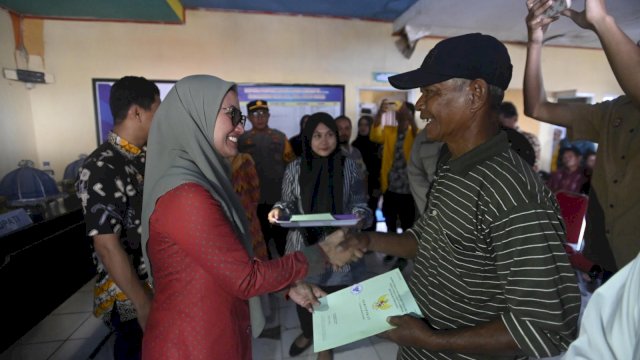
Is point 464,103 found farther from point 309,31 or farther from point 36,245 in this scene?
point 309,31

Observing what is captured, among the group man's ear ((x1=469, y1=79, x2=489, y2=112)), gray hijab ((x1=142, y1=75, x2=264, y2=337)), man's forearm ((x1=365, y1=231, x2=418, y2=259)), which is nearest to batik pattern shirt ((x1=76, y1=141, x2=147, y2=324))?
gray hijab ((x1=142, y1=75, x2=264, y2=337))

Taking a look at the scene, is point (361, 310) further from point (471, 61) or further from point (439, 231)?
point (471, 61)

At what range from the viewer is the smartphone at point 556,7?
1.11m

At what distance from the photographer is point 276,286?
957 mm

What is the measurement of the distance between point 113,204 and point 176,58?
372cm

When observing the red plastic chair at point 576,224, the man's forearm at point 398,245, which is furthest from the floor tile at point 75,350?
the red plastic chair at point 576,224

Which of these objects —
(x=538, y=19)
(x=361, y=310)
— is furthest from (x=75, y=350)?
(x=538, y=19)

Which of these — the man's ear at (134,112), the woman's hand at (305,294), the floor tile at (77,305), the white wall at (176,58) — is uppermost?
the white wall at (176,58)

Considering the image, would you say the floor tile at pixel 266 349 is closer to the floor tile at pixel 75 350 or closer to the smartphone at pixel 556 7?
the floor tile at pixel 75 350

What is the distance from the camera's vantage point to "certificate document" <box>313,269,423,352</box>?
82cm

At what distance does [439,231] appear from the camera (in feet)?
3.02

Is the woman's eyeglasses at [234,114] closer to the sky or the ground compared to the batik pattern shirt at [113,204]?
closer to the sky

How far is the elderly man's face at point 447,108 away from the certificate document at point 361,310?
46 centimetres

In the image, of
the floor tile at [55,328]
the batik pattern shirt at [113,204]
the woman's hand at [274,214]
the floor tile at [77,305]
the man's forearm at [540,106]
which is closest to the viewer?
the batik pattern shirt at [113,204]
